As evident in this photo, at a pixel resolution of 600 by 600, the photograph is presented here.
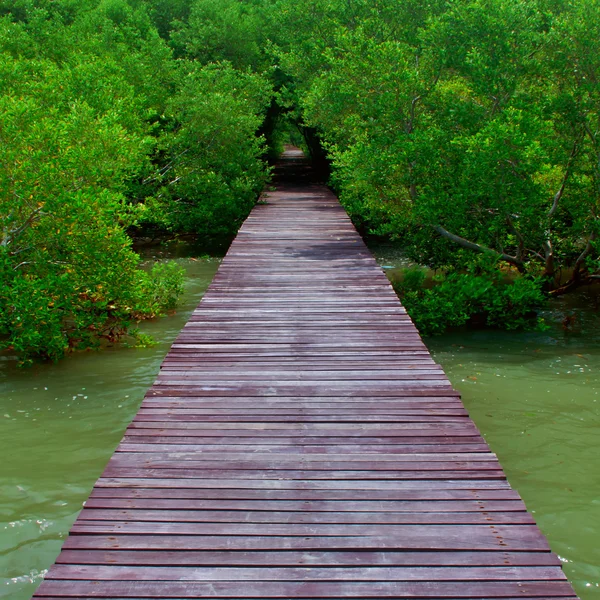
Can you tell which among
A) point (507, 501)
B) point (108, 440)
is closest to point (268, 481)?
point (507, 501)

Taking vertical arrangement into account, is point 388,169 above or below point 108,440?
above

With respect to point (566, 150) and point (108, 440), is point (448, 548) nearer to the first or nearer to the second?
point (108, 440)

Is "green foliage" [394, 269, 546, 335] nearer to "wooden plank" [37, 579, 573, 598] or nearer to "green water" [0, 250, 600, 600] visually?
"green water" [0, 250, 600, 600]

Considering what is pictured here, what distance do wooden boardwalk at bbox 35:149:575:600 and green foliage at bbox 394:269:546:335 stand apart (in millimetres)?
3553

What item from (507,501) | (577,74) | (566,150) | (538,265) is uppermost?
(577,74)

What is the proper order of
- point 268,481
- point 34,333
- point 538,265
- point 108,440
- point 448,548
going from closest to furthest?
point 448,548
point 268,481
point 108,440
point 34,333
point 538,265

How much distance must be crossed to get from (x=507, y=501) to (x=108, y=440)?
404 centimetres

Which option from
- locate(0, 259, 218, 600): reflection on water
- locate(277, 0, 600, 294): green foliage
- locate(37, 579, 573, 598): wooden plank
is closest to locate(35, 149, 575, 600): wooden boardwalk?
locate(37, 579, 573, 598): wooden plank

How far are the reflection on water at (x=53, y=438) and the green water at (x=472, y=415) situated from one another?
1cm

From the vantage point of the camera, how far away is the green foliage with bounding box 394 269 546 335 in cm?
992

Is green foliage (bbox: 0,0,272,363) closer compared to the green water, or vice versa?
the green water

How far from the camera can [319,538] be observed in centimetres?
324

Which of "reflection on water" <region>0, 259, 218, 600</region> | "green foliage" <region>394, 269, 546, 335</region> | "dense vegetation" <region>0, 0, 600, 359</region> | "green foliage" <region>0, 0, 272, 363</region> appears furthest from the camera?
"green foliage" <region>394, 269, 546, 335</region>

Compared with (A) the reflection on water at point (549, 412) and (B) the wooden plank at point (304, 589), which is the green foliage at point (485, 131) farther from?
(B) the wooden plank at point (304, 589)
